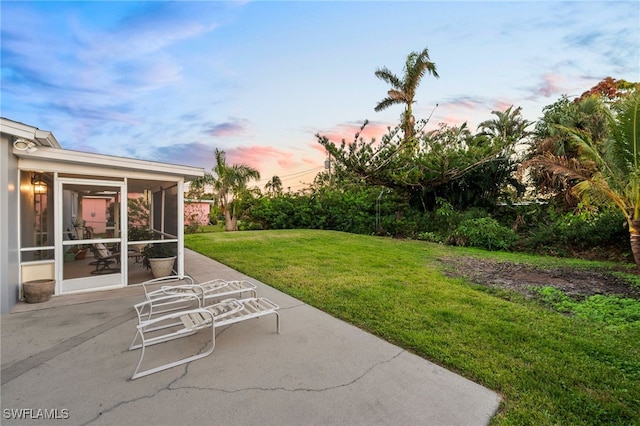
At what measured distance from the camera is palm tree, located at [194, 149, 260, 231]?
20531mm

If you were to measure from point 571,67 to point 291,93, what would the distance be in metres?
11.5

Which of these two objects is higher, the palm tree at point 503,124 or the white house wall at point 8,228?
the palm tree at point 503,124

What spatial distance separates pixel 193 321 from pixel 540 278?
756cm

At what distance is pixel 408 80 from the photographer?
60.6 feet

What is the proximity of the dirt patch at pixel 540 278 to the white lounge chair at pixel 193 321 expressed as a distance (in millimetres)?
5128

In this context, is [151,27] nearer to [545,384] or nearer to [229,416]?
[229,416]

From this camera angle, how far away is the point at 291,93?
40.8 feet

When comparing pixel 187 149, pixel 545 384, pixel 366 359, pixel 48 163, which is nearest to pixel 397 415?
pixel 366 359

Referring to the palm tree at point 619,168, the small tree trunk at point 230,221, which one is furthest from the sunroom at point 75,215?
the small tree trunk at point 230,221

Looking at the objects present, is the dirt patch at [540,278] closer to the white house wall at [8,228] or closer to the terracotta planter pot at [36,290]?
the terracotta planter pot at [36,290]

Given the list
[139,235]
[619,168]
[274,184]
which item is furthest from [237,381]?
[274,184]

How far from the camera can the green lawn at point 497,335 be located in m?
2.43

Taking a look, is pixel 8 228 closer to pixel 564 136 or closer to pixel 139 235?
pixel 139 235

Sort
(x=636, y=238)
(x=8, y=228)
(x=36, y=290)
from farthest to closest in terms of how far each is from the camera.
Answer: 1. (x=636, y=238)
2. (x=36, y=290)
3. (x=8, y=228)
